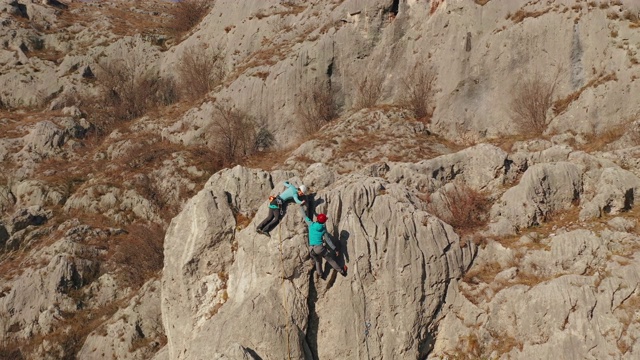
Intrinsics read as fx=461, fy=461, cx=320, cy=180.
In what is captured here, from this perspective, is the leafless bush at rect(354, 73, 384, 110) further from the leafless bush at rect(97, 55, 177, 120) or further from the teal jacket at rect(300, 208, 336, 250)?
the leafless bush at rect(97, 55, 177, 120)

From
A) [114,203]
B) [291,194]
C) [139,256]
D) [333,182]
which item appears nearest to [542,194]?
[333,182]

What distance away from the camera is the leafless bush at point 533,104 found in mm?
27219

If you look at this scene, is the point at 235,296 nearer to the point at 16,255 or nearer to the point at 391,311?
the point at 391,311

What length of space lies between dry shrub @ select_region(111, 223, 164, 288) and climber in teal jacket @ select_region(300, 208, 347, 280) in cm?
1568

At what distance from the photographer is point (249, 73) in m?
41.9

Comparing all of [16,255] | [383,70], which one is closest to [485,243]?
[383,70]

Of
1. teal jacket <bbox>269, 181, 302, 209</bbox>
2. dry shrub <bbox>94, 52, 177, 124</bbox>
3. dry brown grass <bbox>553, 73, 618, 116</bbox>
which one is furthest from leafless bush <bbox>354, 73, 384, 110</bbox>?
dry shrub <bbox>94, 52, 177, 124</bbox>

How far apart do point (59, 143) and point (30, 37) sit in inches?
1078

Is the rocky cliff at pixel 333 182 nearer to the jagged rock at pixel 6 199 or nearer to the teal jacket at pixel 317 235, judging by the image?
the jagged rock at pixel 6 199

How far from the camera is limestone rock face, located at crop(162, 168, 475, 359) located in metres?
13.2

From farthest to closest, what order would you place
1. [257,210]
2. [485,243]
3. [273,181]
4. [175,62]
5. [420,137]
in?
[175,62]
[420,137]
[273,181]
[257,210]
[485,243]

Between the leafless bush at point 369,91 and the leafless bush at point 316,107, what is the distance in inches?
87.7

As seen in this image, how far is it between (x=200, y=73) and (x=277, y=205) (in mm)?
39486

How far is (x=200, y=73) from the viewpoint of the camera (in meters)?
49.9
